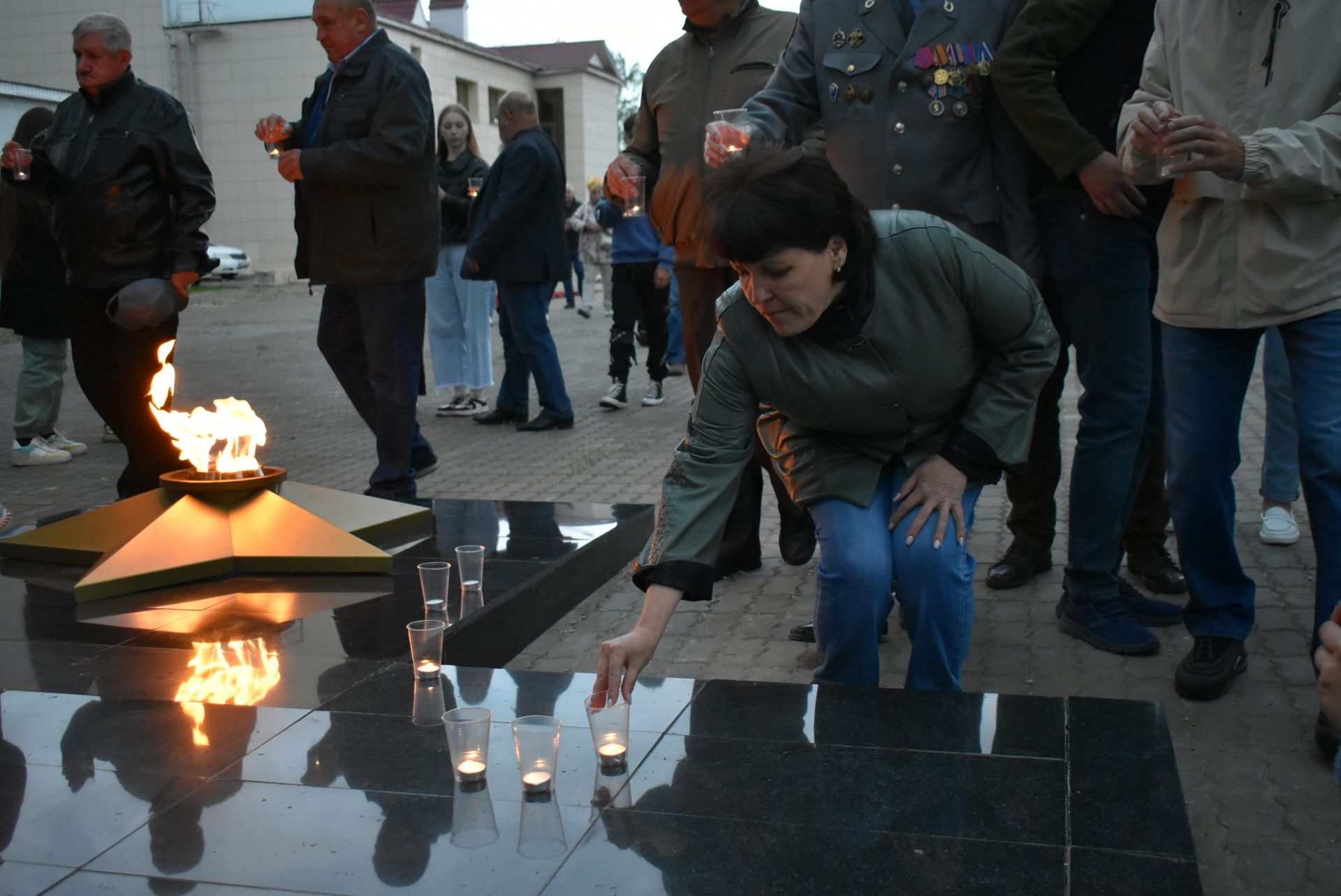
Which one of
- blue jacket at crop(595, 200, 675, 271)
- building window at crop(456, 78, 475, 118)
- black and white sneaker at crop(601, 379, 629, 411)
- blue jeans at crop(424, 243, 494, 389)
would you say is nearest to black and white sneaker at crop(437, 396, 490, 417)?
blue jeans at crop(424, 243, 494, 389)

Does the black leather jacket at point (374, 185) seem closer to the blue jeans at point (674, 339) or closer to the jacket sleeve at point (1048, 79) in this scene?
the jacket sleeve at point (1048, 79)

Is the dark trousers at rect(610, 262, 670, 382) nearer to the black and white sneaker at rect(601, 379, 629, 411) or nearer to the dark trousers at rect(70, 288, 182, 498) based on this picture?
the black and white sneaker at rect(601, 379, 629, 411)

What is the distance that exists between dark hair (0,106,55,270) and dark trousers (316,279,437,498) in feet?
9.05

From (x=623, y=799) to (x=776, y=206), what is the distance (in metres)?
1.27

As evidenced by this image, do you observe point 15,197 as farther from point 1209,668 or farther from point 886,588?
point 1209,668

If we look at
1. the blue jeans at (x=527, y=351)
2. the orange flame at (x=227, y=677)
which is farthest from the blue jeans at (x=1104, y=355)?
the blue jeans at (x=527, y=351)

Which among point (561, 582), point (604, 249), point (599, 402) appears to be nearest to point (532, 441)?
point (599, 402)

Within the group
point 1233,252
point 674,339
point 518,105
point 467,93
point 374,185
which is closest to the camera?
point 1233,252

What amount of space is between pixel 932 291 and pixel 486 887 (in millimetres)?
1666

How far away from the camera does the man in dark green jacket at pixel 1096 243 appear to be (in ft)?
13.3

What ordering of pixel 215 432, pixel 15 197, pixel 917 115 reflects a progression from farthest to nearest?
pixel 15 197 → pixel 215 432 → pixel 917 115

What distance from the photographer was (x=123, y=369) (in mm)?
6156

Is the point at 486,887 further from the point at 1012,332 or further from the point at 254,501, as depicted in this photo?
the point at 254,501

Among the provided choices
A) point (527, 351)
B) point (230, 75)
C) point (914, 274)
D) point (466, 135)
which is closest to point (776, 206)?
point (914, 274)
